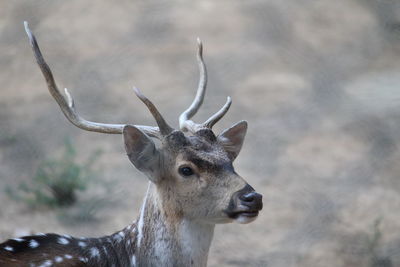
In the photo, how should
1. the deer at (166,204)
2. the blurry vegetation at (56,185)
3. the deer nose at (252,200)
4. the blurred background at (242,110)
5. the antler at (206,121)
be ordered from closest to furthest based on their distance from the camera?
Result: 1. the deer nose at (252,200)
2. the deer at (166,204)
3. the antler at (206,121)
4. the blurred background at (242,110)
5. the blurry vegetation at (56,185)

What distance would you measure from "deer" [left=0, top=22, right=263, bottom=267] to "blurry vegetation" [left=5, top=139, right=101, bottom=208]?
271cm

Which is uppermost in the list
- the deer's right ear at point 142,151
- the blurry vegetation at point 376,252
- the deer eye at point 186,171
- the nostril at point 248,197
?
the blurry vegetation at point 376,252

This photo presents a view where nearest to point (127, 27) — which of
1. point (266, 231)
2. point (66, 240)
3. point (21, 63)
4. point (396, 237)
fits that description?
point (21, 63)

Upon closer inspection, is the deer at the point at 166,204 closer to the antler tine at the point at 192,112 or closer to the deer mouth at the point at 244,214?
the deer mouth at the point at 244,214

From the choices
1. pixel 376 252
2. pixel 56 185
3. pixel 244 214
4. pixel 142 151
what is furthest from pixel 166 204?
pixel 56 185

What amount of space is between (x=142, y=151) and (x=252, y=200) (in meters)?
0.65

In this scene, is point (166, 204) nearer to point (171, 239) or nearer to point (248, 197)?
point (171, 239)

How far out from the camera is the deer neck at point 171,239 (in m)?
3.73

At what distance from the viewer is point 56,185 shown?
21.5ft

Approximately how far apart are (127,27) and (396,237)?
14.5 ft

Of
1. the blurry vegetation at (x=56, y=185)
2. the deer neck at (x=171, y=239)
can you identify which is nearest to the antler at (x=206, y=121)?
the deer neck at (x=171, y=239)

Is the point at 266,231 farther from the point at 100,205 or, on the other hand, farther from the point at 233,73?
the point at 233,73

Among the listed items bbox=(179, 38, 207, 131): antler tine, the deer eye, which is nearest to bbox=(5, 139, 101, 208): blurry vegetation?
bbox=(179, 38, 207, 131): antler tine

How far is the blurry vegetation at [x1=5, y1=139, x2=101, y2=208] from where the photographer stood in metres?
6.55
